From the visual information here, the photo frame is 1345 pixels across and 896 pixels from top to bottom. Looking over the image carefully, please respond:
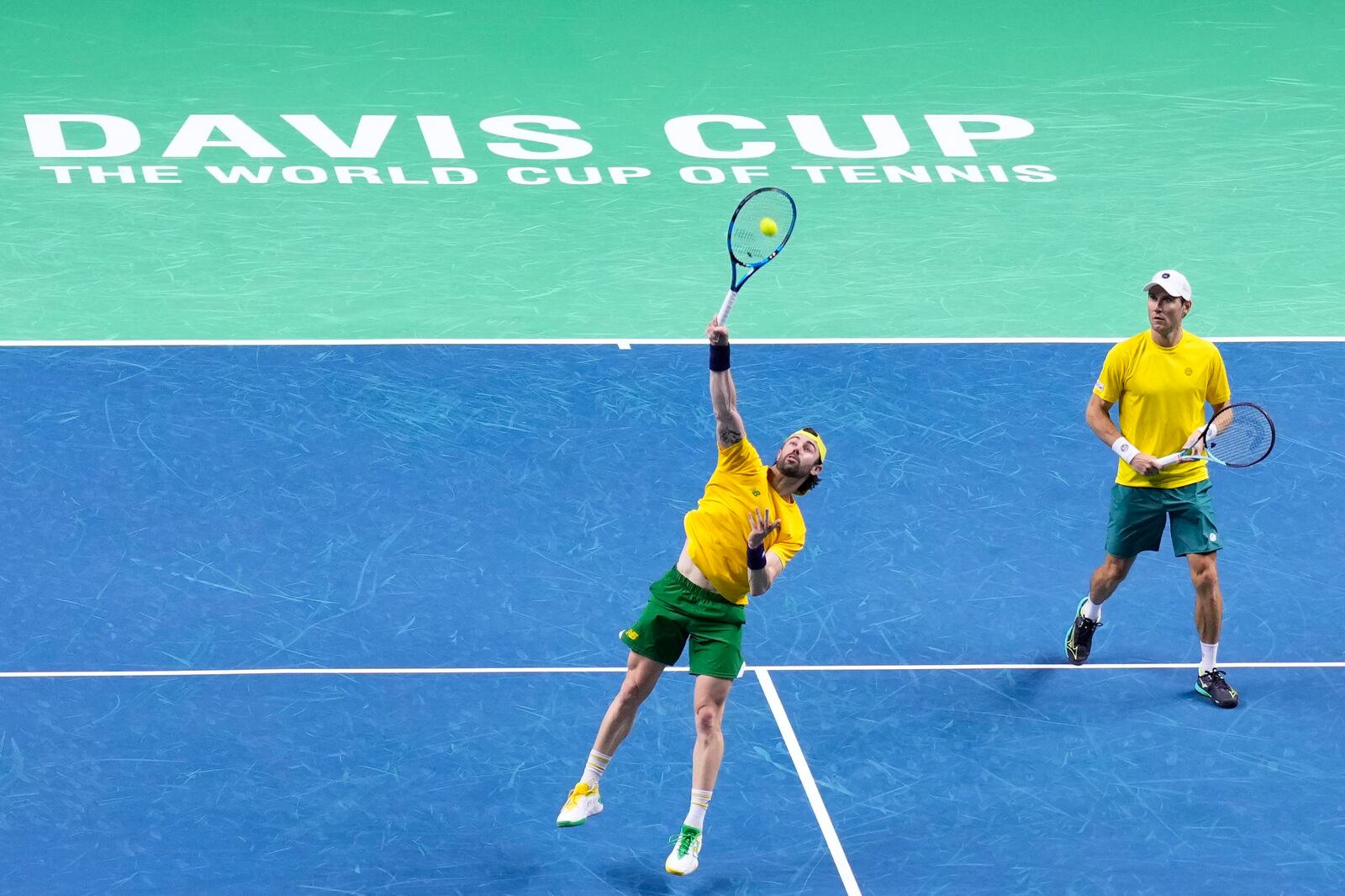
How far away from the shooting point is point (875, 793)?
9.49 metres

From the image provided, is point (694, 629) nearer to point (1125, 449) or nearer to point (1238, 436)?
point (1125, 449)

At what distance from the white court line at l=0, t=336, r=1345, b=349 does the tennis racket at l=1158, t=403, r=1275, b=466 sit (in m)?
4.43

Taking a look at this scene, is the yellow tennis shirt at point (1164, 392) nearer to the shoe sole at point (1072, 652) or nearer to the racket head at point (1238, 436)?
the racket head at point (1238, 436)

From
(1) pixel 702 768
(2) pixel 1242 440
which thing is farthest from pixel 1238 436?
(1) pixel 702 768

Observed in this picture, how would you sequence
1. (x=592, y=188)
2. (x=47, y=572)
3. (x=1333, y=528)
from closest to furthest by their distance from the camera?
(x=47, y=572) < (x=1333, y=528) < (x=592, y=188)

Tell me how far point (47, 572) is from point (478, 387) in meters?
3.51

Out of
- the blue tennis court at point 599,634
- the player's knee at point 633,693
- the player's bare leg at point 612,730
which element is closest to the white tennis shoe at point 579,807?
the player's bare leg at point 612,730

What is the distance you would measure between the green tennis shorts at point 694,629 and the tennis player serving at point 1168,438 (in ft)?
8.68

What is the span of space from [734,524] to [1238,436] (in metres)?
3.10

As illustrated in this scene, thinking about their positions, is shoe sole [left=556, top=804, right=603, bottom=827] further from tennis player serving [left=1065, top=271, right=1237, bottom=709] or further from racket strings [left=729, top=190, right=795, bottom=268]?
tennis player serving [left=1065, top=271, right=1237, bottom=709]

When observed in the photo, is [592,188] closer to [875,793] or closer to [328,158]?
[328,158]

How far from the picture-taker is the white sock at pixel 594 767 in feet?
29.8

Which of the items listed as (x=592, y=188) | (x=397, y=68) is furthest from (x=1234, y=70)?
(x=397, y=68)

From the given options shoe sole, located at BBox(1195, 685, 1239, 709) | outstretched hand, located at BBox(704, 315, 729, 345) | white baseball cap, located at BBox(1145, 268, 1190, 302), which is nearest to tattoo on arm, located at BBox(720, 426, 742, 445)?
outstretched hand, located at BBox(704, 315, 729, 345)
